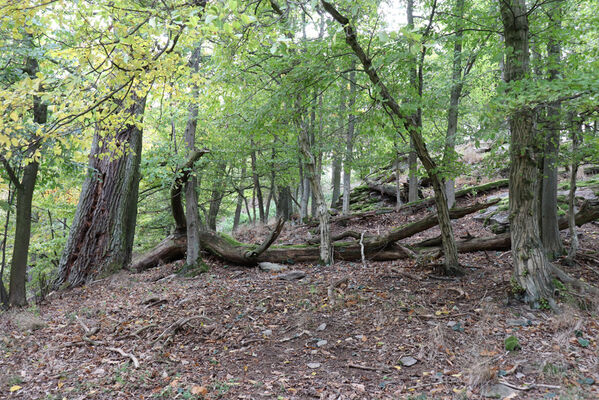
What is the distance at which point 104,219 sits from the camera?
8.70 m

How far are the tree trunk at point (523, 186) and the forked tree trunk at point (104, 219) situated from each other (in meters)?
7.64

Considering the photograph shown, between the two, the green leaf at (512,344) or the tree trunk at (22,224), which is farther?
the tree trunk at (22,224)

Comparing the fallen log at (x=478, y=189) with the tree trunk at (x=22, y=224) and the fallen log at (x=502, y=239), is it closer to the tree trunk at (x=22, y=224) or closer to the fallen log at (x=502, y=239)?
the fallen log at (x=502, y=239)

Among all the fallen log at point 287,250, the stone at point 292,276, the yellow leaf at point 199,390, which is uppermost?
the fallen log at point 287,250

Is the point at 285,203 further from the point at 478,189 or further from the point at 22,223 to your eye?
the point at 22,223

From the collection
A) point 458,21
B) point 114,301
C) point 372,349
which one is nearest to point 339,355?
point 372,349

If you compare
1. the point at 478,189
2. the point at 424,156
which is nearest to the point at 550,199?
the point at 424,156

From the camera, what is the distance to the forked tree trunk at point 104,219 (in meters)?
8.38

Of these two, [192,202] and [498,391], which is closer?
[498,391]

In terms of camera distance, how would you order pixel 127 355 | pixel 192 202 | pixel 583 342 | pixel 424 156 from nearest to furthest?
pixel 583 342 → pixel 127 355 → pixel 424 156 → pixel 192 202

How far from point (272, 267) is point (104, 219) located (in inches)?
172

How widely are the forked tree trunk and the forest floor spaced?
3.98 ft

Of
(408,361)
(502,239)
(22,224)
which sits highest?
(22,224)

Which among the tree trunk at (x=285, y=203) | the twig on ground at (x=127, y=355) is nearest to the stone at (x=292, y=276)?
the twig on ground at (x=127, y=355)
